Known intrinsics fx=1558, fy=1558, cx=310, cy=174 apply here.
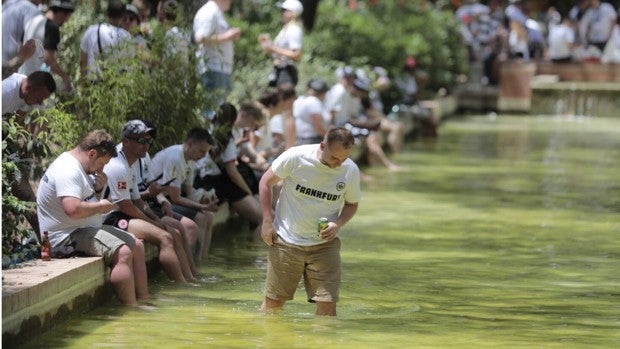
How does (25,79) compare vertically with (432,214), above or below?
above

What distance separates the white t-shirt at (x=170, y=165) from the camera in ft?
42.5

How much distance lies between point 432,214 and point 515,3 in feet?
75.6

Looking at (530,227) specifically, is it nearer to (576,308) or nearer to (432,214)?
(432,214)

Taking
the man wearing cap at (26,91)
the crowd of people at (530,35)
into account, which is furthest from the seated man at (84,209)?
the crowd of people at (530,35)

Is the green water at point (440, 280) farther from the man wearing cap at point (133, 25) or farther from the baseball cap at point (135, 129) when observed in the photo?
the man wearing cap at point (133, 25)

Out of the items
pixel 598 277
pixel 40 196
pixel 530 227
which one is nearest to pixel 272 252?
pixel 40 196

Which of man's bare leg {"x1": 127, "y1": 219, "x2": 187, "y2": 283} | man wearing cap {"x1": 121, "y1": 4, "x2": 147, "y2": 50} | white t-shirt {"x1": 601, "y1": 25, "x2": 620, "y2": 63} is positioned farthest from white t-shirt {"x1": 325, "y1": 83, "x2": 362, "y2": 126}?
white t-shirt {"x1": 601, "y1": 25, "x2": 620, "y2": 63}

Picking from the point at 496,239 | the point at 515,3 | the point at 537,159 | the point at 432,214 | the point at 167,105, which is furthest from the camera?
the point at 515,3

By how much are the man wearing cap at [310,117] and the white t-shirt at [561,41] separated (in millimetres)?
20130

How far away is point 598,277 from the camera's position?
13289 mm

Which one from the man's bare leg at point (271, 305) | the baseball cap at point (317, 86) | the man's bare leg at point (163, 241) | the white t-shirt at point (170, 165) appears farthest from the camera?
the baseball cap at point (317, 86)

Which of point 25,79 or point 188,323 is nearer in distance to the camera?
point 188,323

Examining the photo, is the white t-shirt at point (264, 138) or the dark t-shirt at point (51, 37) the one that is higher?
the dark t-shirt at point (51, 37)

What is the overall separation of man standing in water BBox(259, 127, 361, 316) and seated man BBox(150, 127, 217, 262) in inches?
90.7
